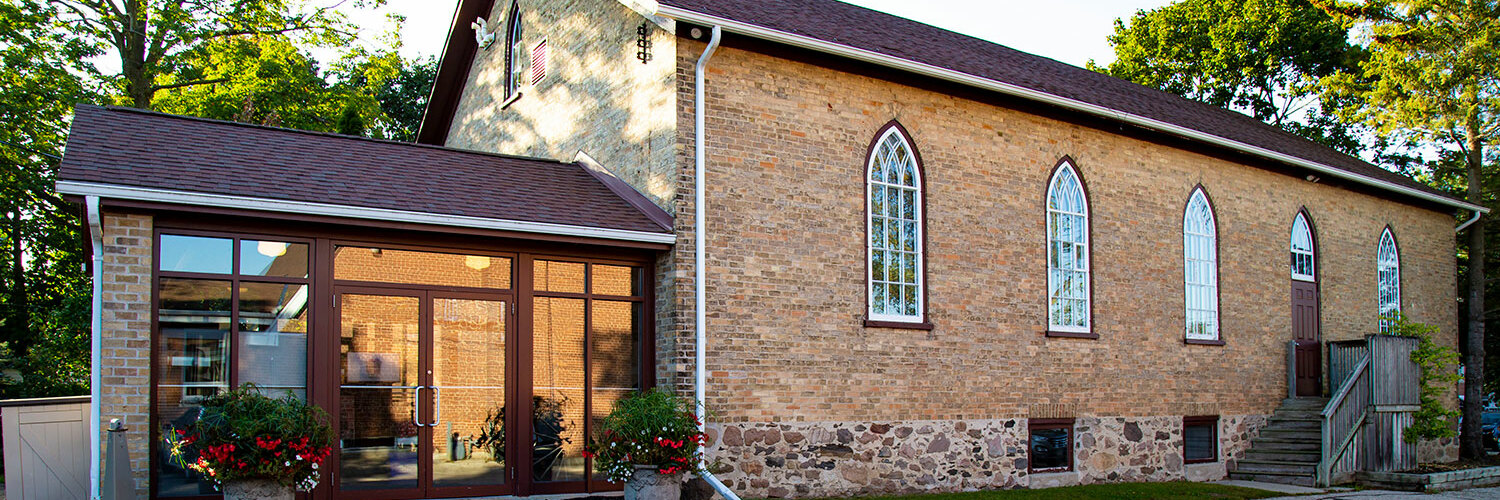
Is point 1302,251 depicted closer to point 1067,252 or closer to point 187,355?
point 1067,252

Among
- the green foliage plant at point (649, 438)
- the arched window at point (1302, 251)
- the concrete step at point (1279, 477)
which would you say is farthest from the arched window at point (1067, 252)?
the green foliage plant at point (649, 438)

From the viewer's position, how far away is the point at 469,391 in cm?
1085

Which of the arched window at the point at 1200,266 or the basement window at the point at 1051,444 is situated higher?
the arched window at the point at 1200,266

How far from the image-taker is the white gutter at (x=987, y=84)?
37.3 ft

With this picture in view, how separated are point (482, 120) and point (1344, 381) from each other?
14419 mm

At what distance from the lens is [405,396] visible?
1047 cm

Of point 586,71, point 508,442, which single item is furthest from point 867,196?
point 508,442

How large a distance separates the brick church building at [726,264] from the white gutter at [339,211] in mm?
29

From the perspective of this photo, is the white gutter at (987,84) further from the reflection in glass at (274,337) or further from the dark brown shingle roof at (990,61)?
the reflection in glass at (274,337)

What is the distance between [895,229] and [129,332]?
801cm

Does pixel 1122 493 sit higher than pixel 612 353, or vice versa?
pixel 612 353

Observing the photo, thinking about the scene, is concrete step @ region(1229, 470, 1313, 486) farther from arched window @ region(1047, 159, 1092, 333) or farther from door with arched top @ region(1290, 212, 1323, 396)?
arched window @ region(1047, 159, 1092, 333)

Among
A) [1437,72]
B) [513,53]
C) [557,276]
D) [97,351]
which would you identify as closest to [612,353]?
[557,276]

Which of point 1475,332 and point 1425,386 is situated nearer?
point 1425,386
